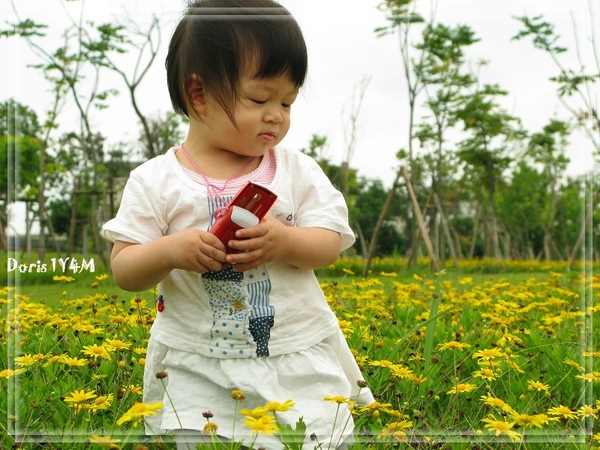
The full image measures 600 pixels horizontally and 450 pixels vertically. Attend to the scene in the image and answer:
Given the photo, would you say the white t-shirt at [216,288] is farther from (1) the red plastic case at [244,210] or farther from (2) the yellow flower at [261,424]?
(2) the yellow flower at [261,424]

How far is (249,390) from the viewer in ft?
5.32

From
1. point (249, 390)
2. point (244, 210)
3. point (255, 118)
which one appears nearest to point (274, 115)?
point (255, 118)

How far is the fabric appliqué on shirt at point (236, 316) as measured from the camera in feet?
5.44

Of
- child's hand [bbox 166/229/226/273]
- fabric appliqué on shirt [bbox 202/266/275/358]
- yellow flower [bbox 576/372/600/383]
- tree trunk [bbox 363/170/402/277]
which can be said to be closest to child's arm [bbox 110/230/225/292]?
child's hand [bbox 166/229/226/273]

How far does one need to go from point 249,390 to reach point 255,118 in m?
0.60

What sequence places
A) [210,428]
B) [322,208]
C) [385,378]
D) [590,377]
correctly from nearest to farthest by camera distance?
1. [210,428]
2. [322,208]
3. [590,377]
4. [385,378]

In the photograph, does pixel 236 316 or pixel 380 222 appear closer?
pixel 236 316

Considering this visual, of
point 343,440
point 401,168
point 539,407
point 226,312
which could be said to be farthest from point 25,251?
point 401,168

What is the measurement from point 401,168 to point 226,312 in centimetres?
297

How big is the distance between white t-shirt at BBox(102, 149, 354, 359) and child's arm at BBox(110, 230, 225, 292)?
0.05 m

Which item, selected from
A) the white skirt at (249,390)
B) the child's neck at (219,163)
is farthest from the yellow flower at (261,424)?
the child's neck at (219,163)

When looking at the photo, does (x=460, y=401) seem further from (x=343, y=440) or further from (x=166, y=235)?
(x=166, y=235)

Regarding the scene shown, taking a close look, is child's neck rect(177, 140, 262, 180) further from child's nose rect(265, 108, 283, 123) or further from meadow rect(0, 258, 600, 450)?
meadow rect(0, 258, 600, 450)

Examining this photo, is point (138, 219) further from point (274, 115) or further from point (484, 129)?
point (484, 129)
